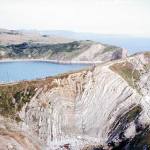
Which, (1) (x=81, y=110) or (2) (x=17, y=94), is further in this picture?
(2) (x=17, y=94)

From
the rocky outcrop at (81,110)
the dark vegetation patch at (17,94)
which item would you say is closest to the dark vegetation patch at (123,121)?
the rocky outcrop at (81,110)

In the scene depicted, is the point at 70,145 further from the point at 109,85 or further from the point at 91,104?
the point at 109,85

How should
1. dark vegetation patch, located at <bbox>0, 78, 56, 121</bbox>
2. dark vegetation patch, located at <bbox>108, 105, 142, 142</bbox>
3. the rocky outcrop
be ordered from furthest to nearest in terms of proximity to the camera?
dark vegetation patch, located at <bbox>0, 78, 56, 121</bbox> < the rocky outcrop < dark vegetation patch, located at <bbox>108, 105, 142, 142</bbox>

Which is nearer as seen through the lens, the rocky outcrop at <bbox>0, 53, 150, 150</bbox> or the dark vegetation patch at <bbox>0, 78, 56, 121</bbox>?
the rocky outcrop at <bbox>0, 53, 150, 150</bbox>

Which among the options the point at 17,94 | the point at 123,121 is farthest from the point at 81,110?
the point at 17,94

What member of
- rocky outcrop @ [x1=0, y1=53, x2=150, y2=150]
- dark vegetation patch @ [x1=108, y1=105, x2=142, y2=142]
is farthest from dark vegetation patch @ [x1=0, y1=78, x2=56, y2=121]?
dark vegetation patch @ [x1=108, y1=105, x2=142, y2=142]

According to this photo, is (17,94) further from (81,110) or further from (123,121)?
(123,121)

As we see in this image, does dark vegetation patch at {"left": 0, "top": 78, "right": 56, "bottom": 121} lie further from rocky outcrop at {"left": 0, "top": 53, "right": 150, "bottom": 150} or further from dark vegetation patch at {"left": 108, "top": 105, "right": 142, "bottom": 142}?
dark vegetation patch at {"left": 108, "top": 105, "right": 142, "bottom": 142}

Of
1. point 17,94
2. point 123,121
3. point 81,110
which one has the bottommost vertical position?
point 123,121
